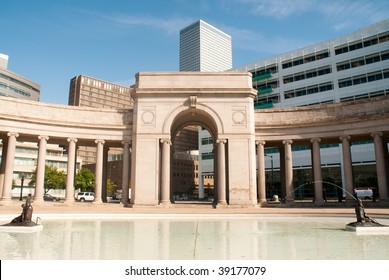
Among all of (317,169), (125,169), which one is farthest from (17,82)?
(317,169)

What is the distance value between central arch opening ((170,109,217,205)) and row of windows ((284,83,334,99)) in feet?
77.3

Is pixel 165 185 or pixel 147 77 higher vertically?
pixel 147 77

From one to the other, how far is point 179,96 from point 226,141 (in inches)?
311

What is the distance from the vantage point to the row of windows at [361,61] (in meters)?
68.8

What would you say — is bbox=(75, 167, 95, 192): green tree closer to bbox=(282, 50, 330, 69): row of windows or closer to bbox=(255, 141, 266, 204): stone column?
bbox=(282, 50, 330, 69): row of windows

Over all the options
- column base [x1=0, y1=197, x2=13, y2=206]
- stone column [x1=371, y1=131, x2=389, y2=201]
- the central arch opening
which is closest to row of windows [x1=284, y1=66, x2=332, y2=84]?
the central arch opening

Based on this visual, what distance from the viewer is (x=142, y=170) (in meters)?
39.0

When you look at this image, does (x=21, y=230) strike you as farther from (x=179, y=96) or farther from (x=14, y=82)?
(x=14, y=82)

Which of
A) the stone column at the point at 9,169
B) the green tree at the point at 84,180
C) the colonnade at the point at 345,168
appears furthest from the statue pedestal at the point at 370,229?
the green tree at the point at 84,180

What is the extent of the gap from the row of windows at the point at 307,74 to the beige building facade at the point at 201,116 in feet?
131

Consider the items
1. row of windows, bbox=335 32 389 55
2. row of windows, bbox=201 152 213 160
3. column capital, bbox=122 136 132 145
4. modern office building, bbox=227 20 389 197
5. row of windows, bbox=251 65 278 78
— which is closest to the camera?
column capital, bbox=122 136 132 145

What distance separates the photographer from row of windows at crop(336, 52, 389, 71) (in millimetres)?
68750

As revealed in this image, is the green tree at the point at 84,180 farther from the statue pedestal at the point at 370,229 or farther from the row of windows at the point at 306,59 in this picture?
the statue pedestal at the point at 370,229
